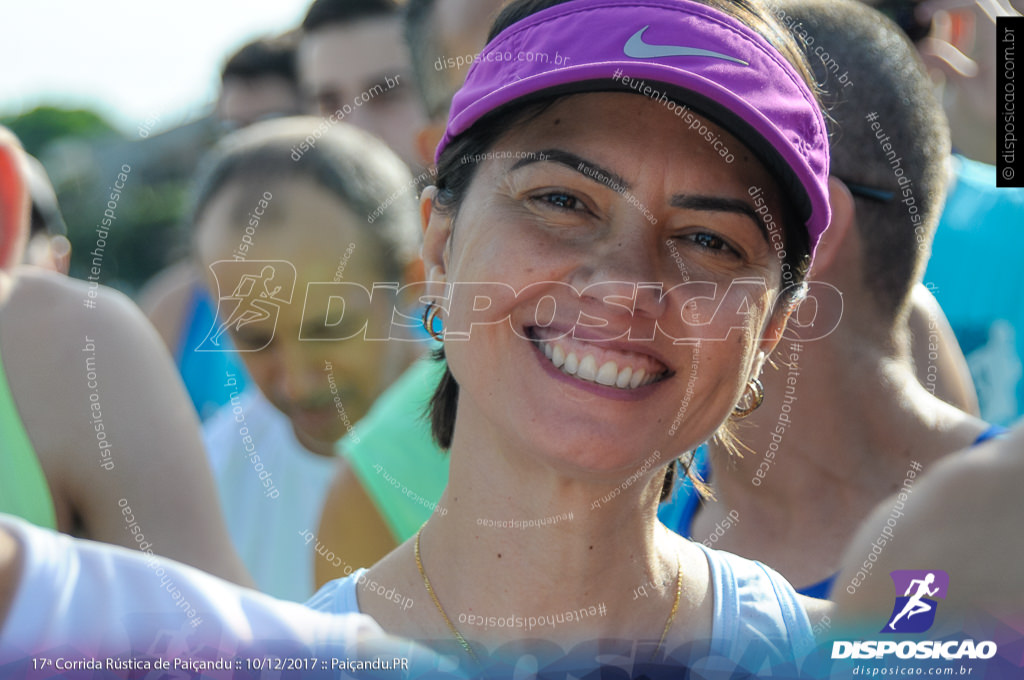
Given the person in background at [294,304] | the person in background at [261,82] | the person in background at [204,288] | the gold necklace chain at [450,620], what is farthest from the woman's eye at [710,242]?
the person in background at [261,82]

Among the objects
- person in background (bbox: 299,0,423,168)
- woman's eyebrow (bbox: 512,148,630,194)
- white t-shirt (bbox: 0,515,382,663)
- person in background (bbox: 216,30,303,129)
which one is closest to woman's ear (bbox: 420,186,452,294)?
woman's eyebrow (bbox: 512,148,630,194)

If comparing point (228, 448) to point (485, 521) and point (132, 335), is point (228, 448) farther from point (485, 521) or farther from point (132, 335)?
point (485, 521)

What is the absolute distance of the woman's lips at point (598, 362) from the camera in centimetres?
137

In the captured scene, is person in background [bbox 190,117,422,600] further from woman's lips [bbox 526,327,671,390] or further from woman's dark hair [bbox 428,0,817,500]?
woman's lips [bbox 526,327,671,390]

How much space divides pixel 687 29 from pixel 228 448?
4.56ft

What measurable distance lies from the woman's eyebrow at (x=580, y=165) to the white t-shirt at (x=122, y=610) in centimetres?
67

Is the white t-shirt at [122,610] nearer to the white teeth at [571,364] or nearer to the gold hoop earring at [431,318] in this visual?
the white teeth at [571,364]

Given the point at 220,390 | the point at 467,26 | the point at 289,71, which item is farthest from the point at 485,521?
the point at 289,71

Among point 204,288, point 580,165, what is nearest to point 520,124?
point 580,165

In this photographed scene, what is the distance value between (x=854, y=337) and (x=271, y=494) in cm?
121

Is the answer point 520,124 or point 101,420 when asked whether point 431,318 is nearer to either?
point 520,124

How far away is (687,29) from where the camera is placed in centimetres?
133

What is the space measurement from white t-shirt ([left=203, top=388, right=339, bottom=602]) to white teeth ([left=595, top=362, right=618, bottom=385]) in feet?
2.94

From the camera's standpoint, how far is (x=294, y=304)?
77.7 inches
